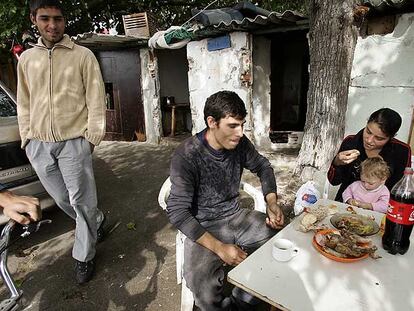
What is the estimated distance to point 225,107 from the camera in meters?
2.05

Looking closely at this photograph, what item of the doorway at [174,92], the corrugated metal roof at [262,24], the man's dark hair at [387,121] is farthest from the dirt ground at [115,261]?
the doorway at [174,92]

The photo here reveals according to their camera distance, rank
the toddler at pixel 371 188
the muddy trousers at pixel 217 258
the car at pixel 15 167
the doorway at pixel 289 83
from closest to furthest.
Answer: the muddy trousers at pixel 217 258 → the toddler at pixel 371 188 → the car at pixel 15 167 → the doorway at pixel 289 83

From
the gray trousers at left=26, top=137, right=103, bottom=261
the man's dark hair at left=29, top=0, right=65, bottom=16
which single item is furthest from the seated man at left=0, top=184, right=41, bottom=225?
the man's dark hair at left=29, top=0, right=65, bottom=16

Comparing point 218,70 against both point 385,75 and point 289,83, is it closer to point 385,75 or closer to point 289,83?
point 289,83

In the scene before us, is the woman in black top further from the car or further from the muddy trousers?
the car

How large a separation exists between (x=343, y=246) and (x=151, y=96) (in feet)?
23.2

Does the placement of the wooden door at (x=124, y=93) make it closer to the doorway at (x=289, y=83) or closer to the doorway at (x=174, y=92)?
the doorway at (x=174, y=92)

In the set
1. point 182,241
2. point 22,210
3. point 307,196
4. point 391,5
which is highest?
point 391,5

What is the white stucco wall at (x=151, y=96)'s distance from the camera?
7.73 metres

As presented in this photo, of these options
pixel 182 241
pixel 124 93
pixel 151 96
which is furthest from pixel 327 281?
pixel 124 93

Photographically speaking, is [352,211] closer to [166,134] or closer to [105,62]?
[166,134]

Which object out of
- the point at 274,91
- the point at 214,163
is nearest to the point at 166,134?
the point at 274,91

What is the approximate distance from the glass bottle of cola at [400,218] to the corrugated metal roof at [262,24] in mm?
3897

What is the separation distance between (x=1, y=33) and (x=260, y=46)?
546 centimetres
